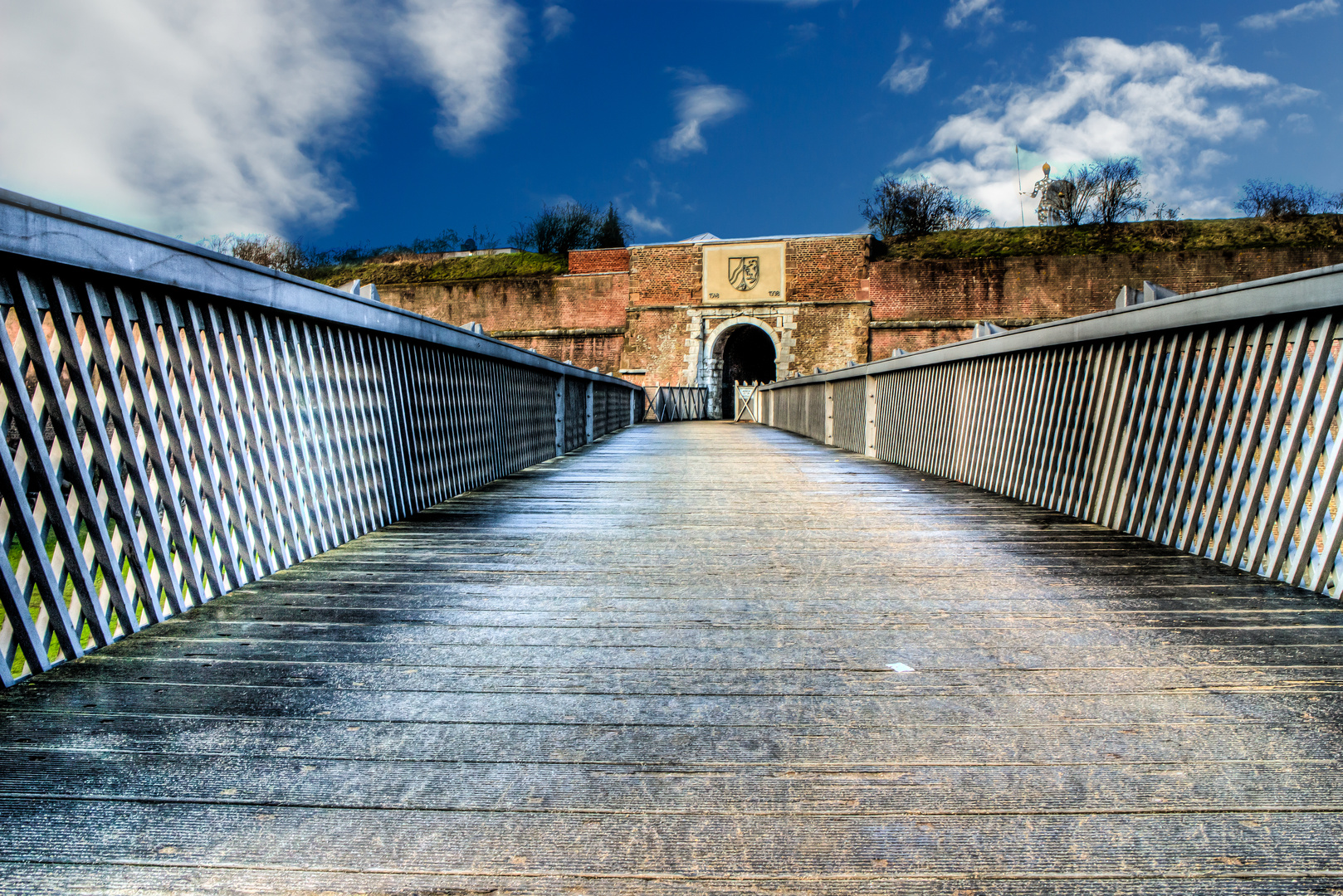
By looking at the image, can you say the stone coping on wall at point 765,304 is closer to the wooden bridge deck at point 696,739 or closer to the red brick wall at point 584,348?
the red brick wall at point 584,348

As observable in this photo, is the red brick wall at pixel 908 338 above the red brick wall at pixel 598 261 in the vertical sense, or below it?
below

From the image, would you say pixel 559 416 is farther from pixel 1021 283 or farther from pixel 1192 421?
pixel 1021 283

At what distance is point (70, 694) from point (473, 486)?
3757mm

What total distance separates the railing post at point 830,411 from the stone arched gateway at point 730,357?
16.4m

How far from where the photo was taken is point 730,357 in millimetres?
29609

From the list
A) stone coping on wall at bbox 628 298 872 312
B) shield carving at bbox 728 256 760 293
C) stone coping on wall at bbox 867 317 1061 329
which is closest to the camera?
stone coping on wall at bbox 867 317 1061 329

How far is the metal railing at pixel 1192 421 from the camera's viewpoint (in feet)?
7.95

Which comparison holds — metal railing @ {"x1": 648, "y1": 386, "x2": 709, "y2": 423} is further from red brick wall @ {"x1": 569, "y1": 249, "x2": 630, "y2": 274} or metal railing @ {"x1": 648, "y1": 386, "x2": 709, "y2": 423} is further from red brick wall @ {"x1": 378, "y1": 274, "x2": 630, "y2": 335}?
red brick wall @ {"x1": 569, "y1": 249, "x2": 630, "y2": 274}

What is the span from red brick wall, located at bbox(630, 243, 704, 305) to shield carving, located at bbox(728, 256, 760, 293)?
3.83 feet

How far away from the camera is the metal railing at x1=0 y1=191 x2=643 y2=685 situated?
1.73 meters

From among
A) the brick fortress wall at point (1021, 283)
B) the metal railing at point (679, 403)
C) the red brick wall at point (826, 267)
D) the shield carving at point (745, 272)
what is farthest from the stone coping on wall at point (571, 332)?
the brick fortress wall at point (1021, 283)

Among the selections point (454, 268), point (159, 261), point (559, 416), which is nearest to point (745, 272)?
point (454, 268)

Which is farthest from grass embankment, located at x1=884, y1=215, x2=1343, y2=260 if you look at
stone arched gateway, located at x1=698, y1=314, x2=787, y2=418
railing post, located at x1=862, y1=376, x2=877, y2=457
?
railing post, located at x1=862, y1=376, x2=877, y2=457

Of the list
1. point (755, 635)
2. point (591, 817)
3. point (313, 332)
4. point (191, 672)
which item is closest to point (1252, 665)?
point (755, 635)
